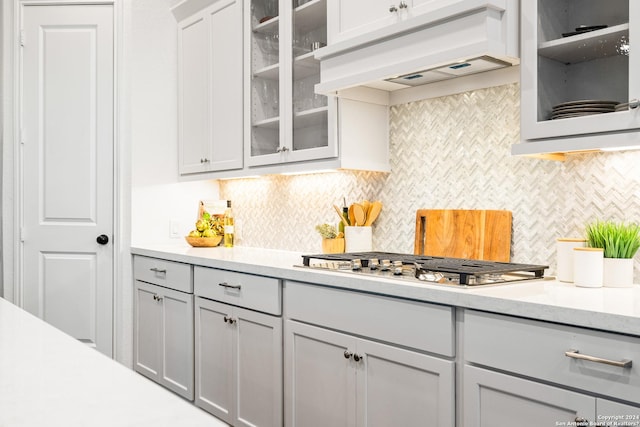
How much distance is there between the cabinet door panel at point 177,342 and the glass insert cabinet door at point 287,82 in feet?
2.99

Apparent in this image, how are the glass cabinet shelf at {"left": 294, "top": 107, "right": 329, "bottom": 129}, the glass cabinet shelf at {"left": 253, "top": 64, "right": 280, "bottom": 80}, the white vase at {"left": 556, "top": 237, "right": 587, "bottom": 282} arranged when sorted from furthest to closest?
the glass cabinet shelf at {"left": 253, "top": 64, "right": 280, "bottom": 80}, the glass cabinet shelf at {"left": 294, "top": 107, "right": 329, "bottom": 129}, the white vase at {"left": 556, "top": 237, "right": 587, "bottom": 282}

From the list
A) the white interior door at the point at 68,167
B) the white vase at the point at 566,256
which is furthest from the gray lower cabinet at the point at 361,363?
the white interior door at the point at 68,167

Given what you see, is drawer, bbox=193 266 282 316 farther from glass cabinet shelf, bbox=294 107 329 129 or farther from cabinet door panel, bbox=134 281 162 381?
glass cabinet shelf, bbox=294 107 329 129

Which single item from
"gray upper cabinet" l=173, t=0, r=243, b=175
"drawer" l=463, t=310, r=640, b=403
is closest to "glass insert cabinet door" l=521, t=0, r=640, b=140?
"drawer" l=463, t=310, r=640, b=403

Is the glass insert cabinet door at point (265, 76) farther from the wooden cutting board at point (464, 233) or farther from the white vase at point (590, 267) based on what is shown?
the white vase at point (590, 267)

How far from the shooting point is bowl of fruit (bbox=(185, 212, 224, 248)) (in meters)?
3.87

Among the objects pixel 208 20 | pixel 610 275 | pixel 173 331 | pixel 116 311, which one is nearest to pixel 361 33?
pixel 610 275

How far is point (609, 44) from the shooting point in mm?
1869

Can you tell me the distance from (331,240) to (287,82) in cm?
86

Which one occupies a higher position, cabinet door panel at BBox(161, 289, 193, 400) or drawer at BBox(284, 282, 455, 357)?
drawer at BBox(284, 282, 455, 357)

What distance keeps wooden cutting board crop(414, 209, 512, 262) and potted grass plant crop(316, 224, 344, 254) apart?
45cm

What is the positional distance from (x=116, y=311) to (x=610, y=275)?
125 inches

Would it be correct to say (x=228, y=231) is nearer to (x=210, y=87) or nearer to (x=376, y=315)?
(x=210, y=87)

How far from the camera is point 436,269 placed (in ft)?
6.48
